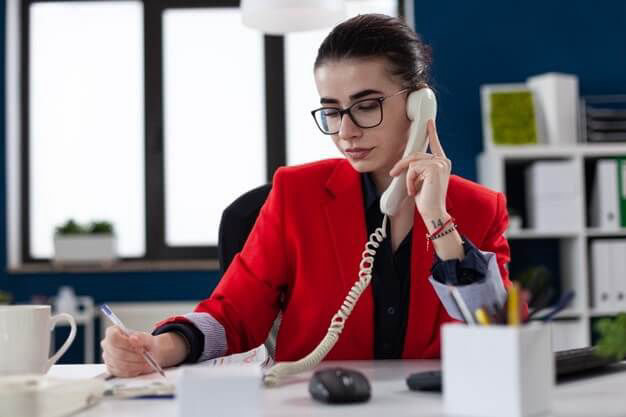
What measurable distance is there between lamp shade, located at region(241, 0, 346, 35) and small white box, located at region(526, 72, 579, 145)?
177cm

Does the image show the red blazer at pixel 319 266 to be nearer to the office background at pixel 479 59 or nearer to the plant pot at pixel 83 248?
the office background at pixel 479 59

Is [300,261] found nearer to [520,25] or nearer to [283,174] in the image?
[283,174]

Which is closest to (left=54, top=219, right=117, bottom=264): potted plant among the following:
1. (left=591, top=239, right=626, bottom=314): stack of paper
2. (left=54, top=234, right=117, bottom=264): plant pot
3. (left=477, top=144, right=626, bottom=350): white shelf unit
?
(left=54, top=234, right=117, bottom=264): plant pot

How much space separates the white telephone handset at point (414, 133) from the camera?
1.56 meters

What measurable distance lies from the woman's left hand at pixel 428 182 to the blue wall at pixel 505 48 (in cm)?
266

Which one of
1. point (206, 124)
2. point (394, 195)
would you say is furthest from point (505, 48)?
point (394, 195)

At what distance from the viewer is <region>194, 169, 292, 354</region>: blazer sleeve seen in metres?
1.52

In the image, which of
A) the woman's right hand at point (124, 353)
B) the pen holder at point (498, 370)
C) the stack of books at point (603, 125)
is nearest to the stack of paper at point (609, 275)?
the stack of books at point (603, 125)

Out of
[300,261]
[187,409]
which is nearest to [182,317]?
[300,261]

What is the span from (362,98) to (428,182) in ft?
0.70

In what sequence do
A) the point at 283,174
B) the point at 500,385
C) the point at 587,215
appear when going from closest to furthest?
1. the point at 500,385
2. the point at 283,174
3. the point at 587,215

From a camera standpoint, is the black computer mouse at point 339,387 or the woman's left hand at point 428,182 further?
the woman's left hand at point 428,182

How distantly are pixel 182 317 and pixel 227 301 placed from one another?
0.15m

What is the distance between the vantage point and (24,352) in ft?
3.81
